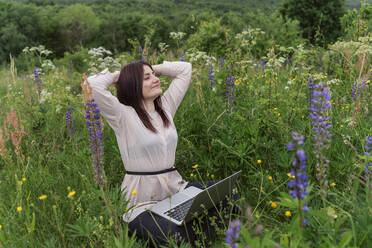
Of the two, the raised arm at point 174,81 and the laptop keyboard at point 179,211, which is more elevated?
the raised arm at point 174,81

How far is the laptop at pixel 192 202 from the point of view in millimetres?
1953

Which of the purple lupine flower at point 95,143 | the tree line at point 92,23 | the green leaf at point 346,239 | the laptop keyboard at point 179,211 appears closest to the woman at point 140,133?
the laptop keyboard at point 179,211

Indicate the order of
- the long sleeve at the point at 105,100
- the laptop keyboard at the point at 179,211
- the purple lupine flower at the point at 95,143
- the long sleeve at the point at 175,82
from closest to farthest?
the purple lupine flower at the point at 95,143 < the laptop keyboard at the point at 179,211 < the long sleeve at the point at 105,100 < the long sleeve at the point at 175,82

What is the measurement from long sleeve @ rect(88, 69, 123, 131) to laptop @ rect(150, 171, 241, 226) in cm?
77

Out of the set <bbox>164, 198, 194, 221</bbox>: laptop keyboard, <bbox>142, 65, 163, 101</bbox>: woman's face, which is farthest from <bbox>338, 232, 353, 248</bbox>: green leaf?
<bbox>142, 65, 163, 101</bbox>: woman's face

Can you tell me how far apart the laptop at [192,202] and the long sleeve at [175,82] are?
832 millimetres

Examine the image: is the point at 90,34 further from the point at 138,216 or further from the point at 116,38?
the point at 138,216

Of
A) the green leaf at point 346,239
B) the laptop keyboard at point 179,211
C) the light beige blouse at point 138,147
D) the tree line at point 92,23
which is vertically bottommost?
the tree line at point 92,23

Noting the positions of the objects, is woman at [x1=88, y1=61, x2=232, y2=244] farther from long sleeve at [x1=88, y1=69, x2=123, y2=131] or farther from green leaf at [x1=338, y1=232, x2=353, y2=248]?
green leaf at [x1=338, y1=232, x2=353, y2=248]

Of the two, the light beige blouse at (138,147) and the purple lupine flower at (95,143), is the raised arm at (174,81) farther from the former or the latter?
the purple lupine flower at (95,143)

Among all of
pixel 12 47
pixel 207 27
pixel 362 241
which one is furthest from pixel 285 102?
pixel 12 47

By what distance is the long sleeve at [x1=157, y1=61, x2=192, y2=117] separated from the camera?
283 centimetres

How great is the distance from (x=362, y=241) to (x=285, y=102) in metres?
1.63

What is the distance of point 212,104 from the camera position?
331 centimetres
